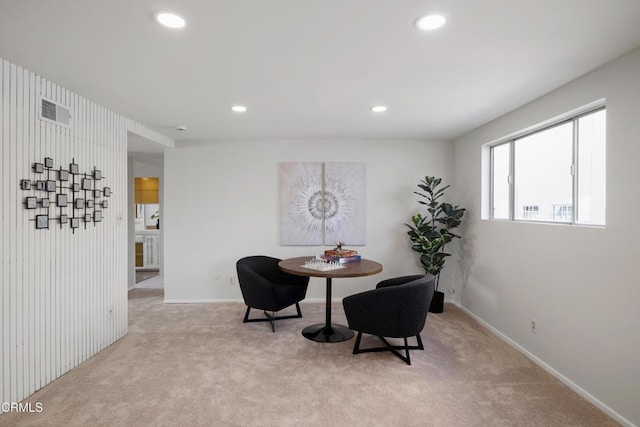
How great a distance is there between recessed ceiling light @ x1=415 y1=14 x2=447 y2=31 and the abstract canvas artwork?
3091 millimetres

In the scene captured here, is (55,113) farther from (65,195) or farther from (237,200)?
(237,200)

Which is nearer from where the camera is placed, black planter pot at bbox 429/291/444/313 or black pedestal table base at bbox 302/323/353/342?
black pedestal table base at bbox 302/323/353/342

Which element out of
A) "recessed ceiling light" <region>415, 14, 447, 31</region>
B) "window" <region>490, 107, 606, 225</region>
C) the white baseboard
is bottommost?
the white baseboard

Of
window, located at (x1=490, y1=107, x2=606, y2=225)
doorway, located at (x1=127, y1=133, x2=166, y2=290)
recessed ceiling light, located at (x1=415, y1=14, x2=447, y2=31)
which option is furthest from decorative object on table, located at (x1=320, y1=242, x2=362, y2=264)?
doorway, located at (x1=127, y1=133, x2=166, y2=290)

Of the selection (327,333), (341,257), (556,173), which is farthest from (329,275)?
(556,173)

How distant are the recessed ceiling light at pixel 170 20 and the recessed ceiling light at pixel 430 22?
131 cm

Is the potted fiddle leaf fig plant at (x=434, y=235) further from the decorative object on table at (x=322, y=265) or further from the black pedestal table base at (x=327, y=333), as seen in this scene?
the black pedestal table base at (x=327, y=333)

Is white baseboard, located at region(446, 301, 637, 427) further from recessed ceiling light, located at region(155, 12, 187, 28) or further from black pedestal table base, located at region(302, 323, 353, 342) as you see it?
recessed ceiling light, located at region(155, 12, 187, 28)

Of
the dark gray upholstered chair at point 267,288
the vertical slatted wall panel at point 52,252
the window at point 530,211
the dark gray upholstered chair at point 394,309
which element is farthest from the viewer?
the dark gray upholstered chair at point 267,288

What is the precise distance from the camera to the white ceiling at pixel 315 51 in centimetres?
175

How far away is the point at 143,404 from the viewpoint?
7.90 feet

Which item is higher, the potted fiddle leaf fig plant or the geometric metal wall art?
the geometric metal wall art

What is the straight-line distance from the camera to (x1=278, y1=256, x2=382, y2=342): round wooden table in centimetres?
330

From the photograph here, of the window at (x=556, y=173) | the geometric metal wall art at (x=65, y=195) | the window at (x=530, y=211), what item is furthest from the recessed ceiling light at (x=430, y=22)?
the geometric metal wall art at (x=65, y=195)
